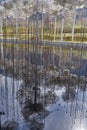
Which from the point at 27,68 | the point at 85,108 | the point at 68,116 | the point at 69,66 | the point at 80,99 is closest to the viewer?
the point at 68,116

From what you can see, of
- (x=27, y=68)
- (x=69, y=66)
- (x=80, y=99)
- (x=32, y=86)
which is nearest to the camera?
(x=80, y=99)

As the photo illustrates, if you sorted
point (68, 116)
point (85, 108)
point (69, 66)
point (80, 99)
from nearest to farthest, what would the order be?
point (68, 116) < point (85, 108) < point (80, 99) < point (69, 66)

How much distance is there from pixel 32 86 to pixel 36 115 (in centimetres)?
159

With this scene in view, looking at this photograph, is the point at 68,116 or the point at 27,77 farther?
the point at 27,77

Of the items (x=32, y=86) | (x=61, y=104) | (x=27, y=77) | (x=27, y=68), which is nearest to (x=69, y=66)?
(x=27, y=68)

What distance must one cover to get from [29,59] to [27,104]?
5.15m

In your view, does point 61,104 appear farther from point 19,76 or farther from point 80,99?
point 19,76

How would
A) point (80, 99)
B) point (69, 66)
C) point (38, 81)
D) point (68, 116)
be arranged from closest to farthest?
1. point (68, 116)
2. point (80, 99)
3. point (38, 81)
4. point (69, 66)

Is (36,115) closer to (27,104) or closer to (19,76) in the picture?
(27,104)

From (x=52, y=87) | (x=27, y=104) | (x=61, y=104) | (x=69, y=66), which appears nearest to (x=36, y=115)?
(x=27, y=104)

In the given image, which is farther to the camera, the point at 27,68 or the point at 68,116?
the point at 27,68

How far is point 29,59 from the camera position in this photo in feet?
34.3

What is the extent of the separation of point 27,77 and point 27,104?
1.98 meters

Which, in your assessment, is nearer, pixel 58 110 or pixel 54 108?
pixel 58 110
